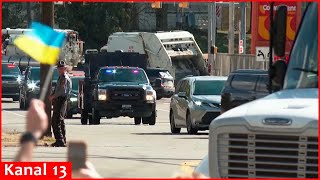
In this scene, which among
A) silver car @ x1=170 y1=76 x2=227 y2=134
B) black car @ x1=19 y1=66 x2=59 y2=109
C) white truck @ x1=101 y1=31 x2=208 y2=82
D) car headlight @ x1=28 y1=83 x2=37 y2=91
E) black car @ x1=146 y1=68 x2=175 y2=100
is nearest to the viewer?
silver car @ x1=170 y1=76 x2=227 y2=134

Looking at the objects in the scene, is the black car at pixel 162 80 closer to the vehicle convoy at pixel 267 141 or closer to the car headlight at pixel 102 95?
the car headlight at pixel 102 95

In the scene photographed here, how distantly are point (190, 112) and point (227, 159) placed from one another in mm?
20072

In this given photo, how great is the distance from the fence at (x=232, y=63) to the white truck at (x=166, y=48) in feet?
3.09

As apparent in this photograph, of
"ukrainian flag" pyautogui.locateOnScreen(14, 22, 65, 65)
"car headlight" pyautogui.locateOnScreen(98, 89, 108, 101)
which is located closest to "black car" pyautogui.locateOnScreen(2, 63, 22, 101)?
"car headlight" pyautogui.locateOnScreen(98, 89, 108, 101)

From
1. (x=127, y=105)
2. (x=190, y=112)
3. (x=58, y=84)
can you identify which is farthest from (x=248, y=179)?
(x=127, y=105)

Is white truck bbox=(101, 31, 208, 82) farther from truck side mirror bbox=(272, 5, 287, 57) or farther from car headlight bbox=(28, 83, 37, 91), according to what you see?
truck side mirror bbox=(272, 5, 287, 57)

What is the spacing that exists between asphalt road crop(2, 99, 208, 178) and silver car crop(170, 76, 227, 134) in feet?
1.25

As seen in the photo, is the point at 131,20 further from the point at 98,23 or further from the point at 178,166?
the point at 178,166

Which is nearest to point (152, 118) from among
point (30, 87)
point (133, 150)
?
point (30, 87)

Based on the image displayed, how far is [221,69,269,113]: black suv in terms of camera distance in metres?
25.3

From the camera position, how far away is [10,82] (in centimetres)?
5112

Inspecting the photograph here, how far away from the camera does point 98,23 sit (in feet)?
262

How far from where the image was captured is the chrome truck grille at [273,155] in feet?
29.7

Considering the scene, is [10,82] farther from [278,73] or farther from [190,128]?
[278,73]
